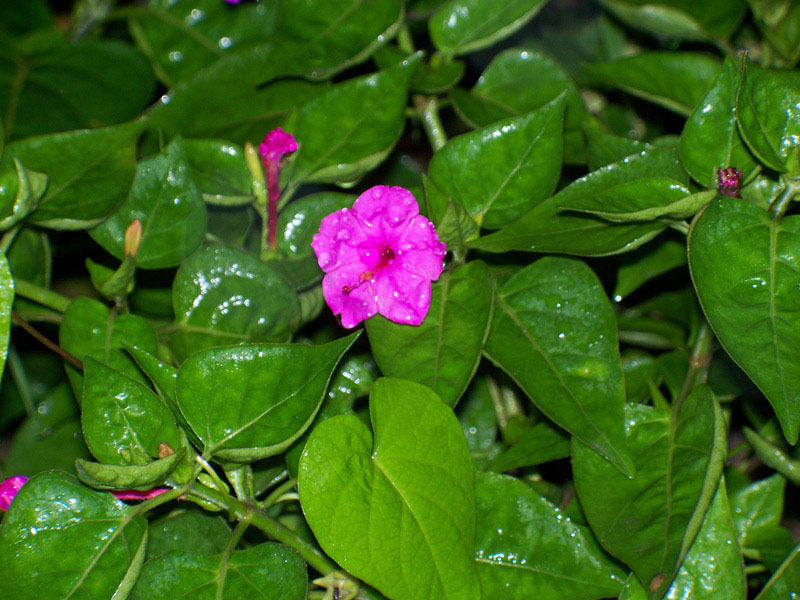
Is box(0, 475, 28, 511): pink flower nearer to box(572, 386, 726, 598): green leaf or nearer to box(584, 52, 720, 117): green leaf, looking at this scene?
box(572, 386, 726, 598): green leaf

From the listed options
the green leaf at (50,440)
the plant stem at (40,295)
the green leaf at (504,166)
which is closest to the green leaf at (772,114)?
the green leaf at (504,166)

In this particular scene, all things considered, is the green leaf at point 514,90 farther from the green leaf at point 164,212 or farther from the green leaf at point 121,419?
the green leaf at point 121,419

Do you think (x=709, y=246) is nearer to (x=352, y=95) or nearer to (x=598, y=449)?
(x=598, y=449)

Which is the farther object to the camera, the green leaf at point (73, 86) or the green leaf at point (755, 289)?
the green leaf at point (73, 86)

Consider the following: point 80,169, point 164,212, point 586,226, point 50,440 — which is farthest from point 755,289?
point 50,440

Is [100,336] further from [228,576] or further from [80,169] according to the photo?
[228,576]

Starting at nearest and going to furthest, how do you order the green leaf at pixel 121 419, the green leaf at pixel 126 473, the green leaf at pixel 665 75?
the green leaf at pixel 126 473 → the green leaf at pixel 121 419 → the green leaf at pixel 665 75

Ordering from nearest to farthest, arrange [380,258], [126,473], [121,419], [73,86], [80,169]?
[126,473], [121,419], [380,258], [80,169], [73,86]
